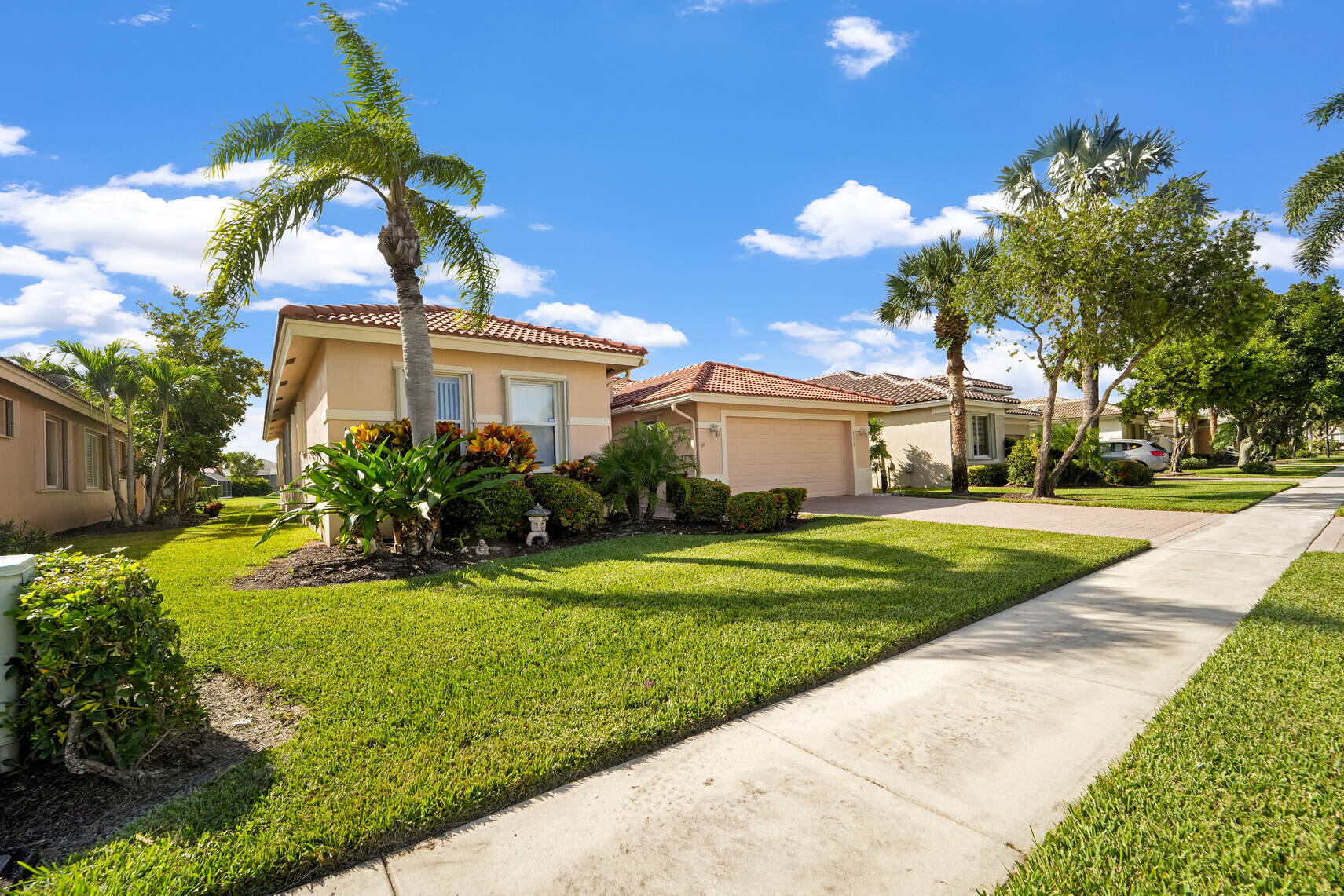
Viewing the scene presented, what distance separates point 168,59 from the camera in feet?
26.3

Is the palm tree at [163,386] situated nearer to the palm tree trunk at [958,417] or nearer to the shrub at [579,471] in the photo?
the shrub at [579,471]

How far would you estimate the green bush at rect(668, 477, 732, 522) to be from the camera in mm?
11227

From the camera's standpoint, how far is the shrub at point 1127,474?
21000 millimetres

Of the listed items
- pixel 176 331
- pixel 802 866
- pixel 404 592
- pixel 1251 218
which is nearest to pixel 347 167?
pixel 404 592

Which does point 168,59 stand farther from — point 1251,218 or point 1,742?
point 1251,218

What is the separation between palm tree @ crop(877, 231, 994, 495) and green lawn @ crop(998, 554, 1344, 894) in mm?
15836

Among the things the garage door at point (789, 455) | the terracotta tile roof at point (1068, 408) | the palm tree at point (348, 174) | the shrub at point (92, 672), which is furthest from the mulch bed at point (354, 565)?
the terracotta tile roof at point (1068, 408)

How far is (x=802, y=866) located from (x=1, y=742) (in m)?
3.43

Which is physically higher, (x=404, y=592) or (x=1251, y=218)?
(x=1251, y=218)

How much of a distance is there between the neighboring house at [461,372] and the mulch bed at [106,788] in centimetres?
775

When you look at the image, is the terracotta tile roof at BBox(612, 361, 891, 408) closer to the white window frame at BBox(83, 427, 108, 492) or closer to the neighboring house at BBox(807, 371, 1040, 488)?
the neighboring house at BBox(807, 371, 1040, 488)

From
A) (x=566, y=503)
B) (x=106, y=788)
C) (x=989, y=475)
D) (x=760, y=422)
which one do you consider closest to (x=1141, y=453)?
(x=989, y=475)

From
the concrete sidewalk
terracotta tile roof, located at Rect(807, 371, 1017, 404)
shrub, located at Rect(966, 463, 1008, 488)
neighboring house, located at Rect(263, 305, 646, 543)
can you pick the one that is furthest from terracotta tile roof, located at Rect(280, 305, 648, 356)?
shrub, located at Rect(966, 463, 1008, 488)

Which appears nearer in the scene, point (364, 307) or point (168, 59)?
point (168, 59)
